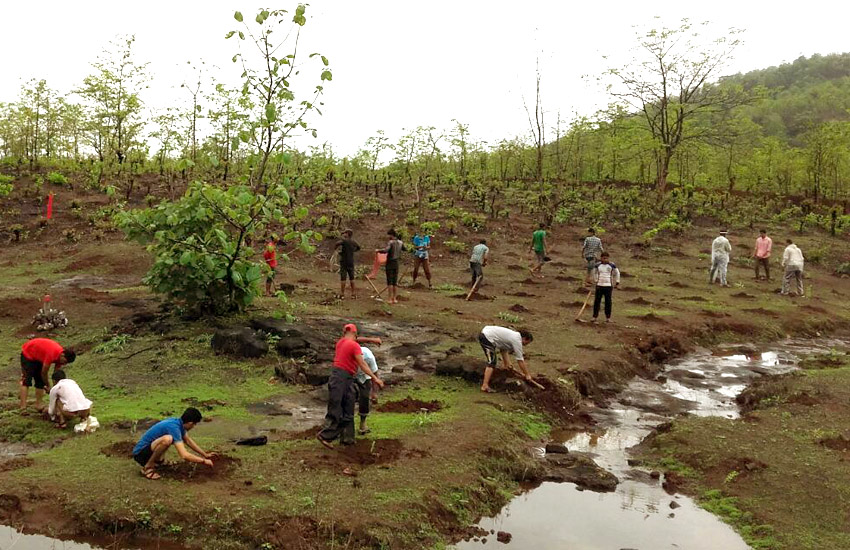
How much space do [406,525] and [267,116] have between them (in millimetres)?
8660

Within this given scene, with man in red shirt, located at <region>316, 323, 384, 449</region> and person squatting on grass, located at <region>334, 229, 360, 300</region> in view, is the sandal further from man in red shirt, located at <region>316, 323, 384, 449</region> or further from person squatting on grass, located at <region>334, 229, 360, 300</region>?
person squatting on grass, located at <region>334, 229, 360, 300</region>

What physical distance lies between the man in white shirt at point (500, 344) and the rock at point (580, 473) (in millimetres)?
2091

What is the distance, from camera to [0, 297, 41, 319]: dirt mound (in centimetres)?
1577

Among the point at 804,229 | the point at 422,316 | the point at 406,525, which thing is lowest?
the point at 406,525

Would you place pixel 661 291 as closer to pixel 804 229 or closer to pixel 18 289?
pixel 804 229

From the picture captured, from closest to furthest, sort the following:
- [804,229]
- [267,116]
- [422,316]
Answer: [267,116] < [422,316] < [804,229]

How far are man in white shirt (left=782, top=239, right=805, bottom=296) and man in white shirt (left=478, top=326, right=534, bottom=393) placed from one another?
49.1 feet

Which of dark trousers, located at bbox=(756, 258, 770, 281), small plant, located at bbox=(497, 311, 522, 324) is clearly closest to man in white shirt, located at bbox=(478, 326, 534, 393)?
small plant, located at bbox=(497, 311, 522, 324)

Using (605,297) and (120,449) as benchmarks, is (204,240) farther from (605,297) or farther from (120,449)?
(605,297)

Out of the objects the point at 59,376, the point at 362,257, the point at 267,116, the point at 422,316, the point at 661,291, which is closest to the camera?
the point at 59,376

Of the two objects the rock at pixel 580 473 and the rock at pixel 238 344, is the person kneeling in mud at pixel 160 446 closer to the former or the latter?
the rock at pixel 580 473

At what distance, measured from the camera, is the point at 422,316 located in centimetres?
1681

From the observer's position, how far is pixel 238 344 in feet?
41.4

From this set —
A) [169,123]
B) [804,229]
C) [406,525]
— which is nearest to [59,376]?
[406,525]
